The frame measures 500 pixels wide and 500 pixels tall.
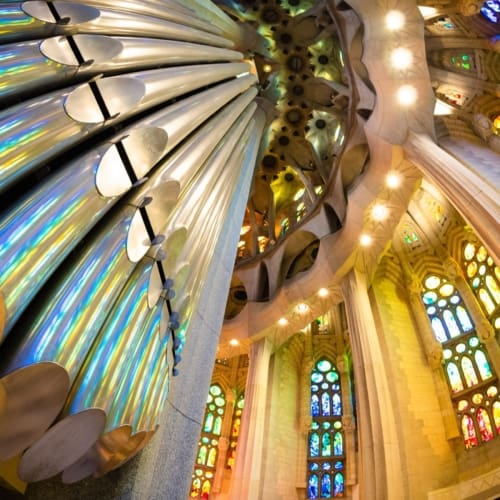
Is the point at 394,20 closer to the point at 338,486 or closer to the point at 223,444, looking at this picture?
the point at 338,486

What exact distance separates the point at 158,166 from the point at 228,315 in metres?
10.6

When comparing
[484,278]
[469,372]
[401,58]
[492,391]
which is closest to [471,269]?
[484,278]

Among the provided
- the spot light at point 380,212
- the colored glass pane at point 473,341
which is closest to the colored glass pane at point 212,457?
the colored glass pane at point 473,341

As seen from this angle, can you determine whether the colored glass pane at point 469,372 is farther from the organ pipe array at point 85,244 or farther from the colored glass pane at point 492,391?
the organ pipe array at point 85,244

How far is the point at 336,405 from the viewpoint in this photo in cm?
1088

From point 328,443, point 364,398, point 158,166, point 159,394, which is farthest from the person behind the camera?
point 328,443

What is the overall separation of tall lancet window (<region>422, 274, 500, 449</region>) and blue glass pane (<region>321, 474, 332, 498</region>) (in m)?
3.57

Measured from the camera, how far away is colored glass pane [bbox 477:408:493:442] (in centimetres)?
717

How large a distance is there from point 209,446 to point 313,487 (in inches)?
135

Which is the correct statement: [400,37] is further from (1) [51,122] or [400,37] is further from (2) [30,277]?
(2) [30,277]

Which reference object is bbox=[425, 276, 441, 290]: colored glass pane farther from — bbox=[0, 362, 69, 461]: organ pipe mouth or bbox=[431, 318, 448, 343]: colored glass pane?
bbox=[0, 362, 69, 461]: organ pipe mouth

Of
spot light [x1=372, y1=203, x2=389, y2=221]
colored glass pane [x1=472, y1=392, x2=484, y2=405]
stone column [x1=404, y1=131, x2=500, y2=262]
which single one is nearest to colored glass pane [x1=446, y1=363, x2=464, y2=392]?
colored glass pane [x1=472, y1=392, x2=484, y2=405]

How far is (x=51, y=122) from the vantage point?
4.66ft

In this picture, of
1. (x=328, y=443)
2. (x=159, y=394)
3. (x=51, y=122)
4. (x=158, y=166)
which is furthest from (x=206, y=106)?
(x=328, y=443)
